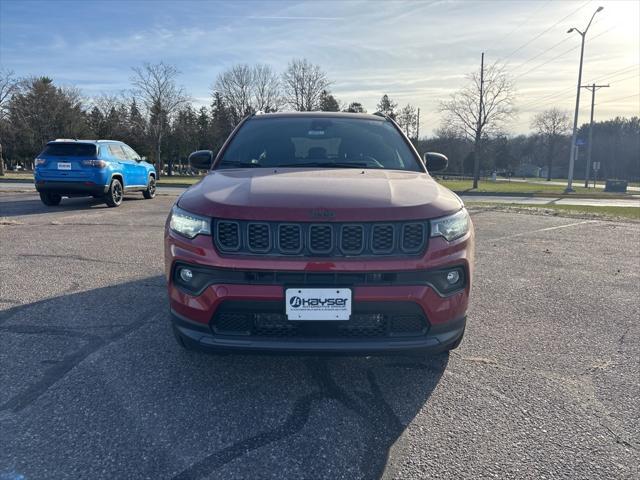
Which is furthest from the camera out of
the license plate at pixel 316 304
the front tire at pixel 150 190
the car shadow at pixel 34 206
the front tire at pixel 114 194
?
the front tire at pixel 150 190

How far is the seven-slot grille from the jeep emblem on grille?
0.05 m

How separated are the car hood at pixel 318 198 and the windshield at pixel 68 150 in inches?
379

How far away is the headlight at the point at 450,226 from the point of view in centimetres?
246

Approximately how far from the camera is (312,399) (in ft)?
8.50

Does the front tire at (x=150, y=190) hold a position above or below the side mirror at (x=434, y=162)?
below

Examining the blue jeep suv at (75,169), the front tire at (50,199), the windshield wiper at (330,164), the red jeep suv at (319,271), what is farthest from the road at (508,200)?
the red jeep suv at (319,271)

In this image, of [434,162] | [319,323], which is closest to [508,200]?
[434,162]

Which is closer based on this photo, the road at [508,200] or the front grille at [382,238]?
the front grille at [382,238]

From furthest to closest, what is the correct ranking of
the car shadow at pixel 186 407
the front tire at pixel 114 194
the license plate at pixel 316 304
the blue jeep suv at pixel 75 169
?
the front tire at pixel 114 194, the blue jeep suv at pixel 75 169, the license plate at pixel 316 304, the car shadow at pixel 186 407

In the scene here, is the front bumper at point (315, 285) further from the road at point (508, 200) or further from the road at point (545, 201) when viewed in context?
the road at point (545, 201)

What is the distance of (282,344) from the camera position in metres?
2.33

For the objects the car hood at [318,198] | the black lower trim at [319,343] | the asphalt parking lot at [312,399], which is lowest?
the asphalt parking lot at [312,399]

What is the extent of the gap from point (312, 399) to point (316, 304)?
66 cm

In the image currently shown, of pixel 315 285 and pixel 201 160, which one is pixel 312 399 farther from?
pixel 201 160
